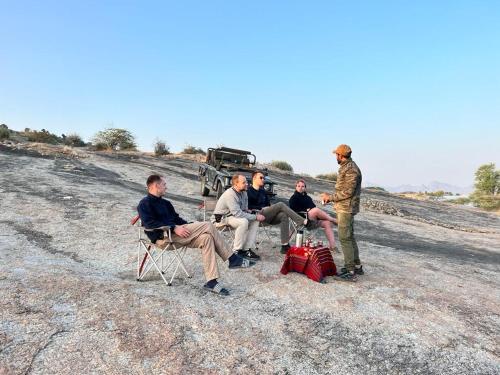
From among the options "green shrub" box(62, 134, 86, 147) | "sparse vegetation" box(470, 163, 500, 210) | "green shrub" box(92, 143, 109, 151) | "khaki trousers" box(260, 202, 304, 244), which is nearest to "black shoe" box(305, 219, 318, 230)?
"khaki trousers" box(260, 202, 304, 244)

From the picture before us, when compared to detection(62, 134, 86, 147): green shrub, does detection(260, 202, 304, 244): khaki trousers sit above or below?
below

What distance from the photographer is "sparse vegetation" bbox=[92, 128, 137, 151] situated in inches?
1612

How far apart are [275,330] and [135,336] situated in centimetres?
148

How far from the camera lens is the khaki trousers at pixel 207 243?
5.21 meters

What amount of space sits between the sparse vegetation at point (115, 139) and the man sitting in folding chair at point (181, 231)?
37378mm

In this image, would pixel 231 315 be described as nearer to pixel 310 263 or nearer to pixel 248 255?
pixel 310 263

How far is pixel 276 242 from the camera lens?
850cm

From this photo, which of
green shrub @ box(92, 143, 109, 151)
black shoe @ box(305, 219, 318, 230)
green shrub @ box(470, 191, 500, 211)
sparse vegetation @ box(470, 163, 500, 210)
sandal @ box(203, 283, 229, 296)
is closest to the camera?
sandal @ box(203, 283, 229, 296)

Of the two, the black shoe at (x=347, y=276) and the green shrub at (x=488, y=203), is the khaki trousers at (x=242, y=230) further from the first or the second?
the green shrub at (x=488, y=203)

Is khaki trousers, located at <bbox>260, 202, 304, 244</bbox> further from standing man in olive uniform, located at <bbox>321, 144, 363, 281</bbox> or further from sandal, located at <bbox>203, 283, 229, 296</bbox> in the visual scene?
sandal, located at <bbox>203, 283, 229, 296</bbox>

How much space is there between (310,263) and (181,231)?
2.04m

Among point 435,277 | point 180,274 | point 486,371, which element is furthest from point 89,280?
point 435,277

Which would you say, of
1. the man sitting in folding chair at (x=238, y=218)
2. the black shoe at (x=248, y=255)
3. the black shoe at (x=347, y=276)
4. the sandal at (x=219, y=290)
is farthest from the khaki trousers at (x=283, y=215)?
the sandal at (x=219, y=290)

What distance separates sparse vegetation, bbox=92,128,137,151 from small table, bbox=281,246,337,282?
37686mm
